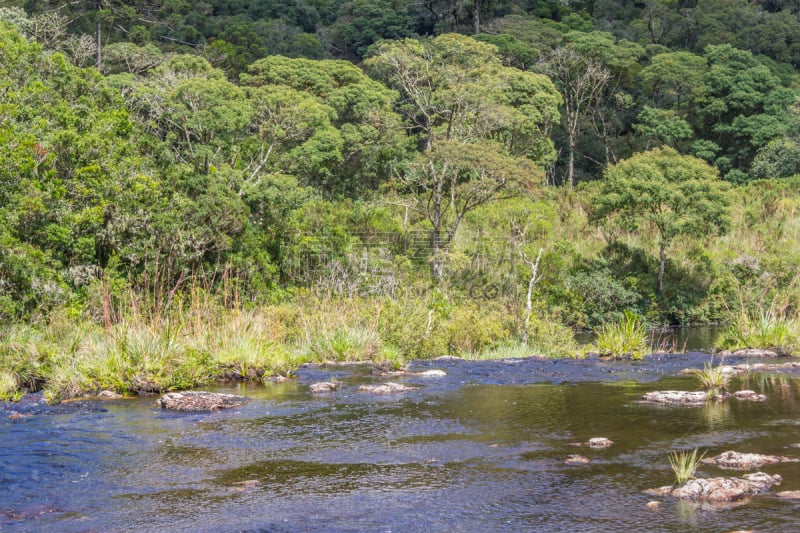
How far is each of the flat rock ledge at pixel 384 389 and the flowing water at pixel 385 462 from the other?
240 mm

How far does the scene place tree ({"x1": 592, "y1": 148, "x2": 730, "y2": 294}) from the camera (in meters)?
33.0

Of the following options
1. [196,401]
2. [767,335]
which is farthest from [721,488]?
[767,335]

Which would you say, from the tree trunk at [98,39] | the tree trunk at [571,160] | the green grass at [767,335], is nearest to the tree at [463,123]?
the tree trunk at [571,160]

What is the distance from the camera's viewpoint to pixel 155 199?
22.9 m

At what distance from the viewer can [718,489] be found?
22.1ft

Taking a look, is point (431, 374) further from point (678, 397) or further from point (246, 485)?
point (246, 485)

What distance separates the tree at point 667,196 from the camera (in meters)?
33.0

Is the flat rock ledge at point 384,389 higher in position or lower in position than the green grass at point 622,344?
higher

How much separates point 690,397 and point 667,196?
913 inches

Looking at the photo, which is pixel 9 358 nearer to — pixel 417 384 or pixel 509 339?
pixel 417 384

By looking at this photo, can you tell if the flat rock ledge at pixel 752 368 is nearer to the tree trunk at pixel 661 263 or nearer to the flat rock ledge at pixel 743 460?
the flat rock ledge at pixel 743 460

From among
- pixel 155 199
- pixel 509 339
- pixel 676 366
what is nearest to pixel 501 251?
pixel 509 339

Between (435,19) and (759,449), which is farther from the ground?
(435,19)

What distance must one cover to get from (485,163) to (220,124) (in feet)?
37.5
